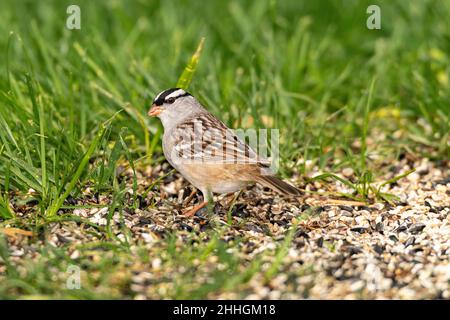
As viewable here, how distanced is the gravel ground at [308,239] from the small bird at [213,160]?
0.19 meters

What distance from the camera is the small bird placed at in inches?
181

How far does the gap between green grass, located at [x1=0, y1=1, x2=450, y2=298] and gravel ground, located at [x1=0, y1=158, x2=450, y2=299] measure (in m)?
0.07

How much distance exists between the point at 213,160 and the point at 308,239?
73 cm

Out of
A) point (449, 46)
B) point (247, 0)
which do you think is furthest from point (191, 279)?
point (247, 0)

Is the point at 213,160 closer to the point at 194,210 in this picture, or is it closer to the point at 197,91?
the point at 194,210

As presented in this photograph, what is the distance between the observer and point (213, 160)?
15.2 ft

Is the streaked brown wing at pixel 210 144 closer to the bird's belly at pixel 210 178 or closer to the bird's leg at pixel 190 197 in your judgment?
the bird's belly at pixel 210 178

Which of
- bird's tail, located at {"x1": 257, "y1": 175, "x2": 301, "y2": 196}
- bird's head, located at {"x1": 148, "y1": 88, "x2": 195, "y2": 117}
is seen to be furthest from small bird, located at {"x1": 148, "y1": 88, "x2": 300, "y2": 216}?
bird's head, located at {"x1": 148, "y1": 88, "x2": 195, "y2": 117}

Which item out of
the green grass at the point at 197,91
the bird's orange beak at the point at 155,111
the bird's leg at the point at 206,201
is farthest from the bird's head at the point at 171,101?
the bird's leg at the point at 206,201

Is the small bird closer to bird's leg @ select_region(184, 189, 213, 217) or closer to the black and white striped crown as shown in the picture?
bird's leg @ select_region(184, 189, 213, 217)

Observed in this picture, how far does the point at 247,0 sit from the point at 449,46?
2149 millimetres

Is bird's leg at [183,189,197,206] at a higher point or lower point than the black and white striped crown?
lower

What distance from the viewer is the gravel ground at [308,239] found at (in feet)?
12.7

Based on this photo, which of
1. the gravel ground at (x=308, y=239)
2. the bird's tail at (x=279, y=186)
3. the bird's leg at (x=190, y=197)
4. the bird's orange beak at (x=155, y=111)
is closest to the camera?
the gravel ground at (x=308, y=239)
